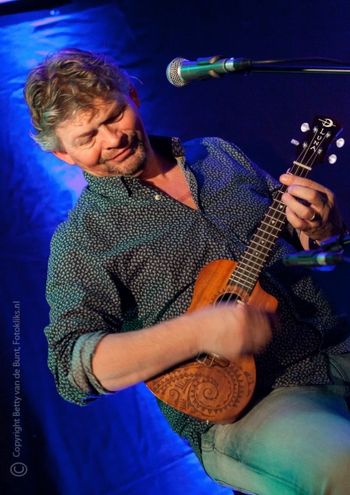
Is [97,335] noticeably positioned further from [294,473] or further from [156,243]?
[294,473]

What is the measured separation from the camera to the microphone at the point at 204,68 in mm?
1183

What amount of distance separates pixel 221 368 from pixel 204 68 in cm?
65

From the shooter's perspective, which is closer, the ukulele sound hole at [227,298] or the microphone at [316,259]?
the microphone at [316,259]

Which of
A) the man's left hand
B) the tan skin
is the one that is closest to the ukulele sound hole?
the tan skin

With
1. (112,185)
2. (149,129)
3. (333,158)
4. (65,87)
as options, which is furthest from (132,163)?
(149,129)

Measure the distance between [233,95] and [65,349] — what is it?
44.5 inches

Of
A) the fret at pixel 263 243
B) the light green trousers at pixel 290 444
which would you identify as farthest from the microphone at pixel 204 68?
the light green trousers at pixel 290 444

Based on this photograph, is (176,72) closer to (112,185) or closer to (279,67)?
(279,67)

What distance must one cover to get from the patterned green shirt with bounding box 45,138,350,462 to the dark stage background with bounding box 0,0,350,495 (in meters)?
0.46

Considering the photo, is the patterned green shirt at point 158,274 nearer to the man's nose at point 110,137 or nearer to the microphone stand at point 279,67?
the man's nose at point 110,137

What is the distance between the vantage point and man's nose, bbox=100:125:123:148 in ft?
5.26


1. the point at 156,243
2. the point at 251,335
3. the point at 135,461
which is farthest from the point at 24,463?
the point at 251,335

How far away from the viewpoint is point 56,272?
64.3 inches

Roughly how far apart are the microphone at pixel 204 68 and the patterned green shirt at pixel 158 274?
476 millimetres
